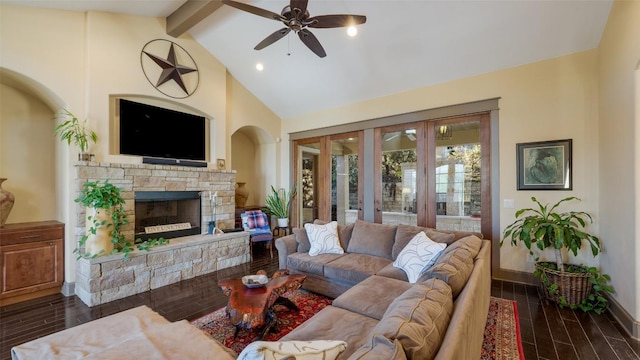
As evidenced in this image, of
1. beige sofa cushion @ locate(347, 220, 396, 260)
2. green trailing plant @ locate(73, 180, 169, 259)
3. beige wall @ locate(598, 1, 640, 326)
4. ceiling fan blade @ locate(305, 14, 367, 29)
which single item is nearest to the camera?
beige wall @ locate(598, 1, 640, 326)

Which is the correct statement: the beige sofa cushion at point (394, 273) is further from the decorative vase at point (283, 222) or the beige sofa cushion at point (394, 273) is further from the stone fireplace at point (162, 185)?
the decorative vase at point (283, 222)

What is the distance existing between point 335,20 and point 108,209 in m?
3.63

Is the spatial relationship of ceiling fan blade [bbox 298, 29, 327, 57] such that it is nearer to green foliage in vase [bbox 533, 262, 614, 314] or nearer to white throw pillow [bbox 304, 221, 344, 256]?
white throw pillow [bbox 304, 221, 344, 256]

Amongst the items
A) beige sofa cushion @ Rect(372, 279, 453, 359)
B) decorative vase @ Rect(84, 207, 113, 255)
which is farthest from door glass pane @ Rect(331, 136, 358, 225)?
beige sofa cushion @ Rect(372, 279, 453, 359)

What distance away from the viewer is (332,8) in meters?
3.71

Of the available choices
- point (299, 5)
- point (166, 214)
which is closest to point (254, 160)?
point (166, 214)

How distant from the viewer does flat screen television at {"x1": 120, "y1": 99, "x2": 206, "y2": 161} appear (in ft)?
13.6

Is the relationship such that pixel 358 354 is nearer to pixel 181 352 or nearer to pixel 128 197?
pixel 181 352

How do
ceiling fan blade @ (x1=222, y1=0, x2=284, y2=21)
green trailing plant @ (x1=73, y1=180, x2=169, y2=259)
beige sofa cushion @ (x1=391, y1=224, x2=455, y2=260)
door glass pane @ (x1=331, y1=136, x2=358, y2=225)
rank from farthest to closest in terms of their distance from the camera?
door glass pane @ (x1=331, y1=136, x2=358, y2=225), green trailing plant @ (x1=73, y1=180, x2=169, y2=259), beige sofa cushion @ (x1=391, y1=224, x2=455, y2=260), ceiling fan blade @ (x1=222, y1=0, x2=284, y2=21)

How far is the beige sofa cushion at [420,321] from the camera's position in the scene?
3.42 ft

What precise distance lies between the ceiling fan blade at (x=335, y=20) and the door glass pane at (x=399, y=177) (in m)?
2.51

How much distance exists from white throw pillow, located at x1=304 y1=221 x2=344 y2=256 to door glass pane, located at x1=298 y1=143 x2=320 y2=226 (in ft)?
7.36

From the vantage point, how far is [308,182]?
647 cm

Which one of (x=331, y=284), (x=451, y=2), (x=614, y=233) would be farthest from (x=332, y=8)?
(x=614, y=233)
